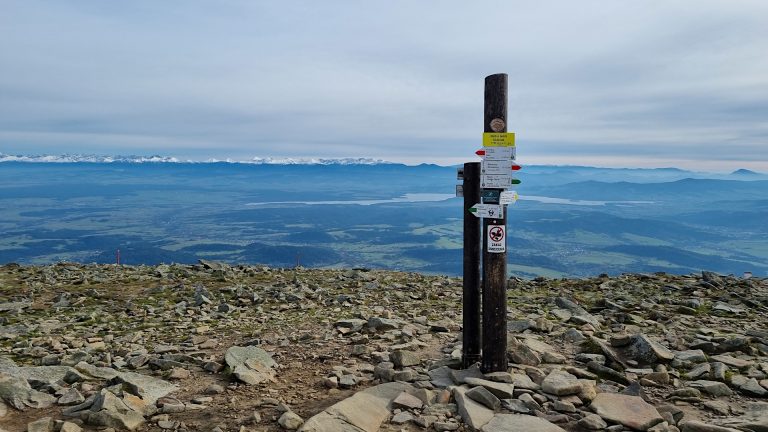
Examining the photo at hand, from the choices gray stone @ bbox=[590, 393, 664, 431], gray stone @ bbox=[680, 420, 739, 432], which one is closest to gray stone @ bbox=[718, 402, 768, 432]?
gray stone @ bbox=[680, 420, 739, 432]

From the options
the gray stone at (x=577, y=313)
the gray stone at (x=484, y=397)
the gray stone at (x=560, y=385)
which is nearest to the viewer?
the gray stone at (x=484, y=397)

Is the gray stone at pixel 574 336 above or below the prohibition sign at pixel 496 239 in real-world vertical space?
below

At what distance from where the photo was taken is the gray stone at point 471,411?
21.8ft

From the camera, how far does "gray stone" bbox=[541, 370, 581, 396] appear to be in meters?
7.46

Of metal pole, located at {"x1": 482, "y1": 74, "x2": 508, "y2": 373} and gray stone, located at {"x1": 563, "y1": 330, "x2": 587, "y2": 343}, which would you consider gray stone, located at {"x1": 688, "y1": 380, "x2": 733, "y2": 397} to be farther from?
metal pole, located at {"x1": 482, "y1": 74, "x2": 508, "y2": 373}

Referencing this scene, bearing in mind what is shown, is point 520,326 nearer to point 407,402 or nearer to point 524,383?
point 524,383

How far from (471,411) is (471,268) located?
8.83 ft

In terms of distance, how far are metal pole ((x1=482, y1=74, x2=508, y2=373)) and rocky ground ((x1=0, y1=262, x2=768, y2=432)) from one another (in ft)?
1.23

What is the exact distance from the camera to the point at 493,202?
793 centimetres

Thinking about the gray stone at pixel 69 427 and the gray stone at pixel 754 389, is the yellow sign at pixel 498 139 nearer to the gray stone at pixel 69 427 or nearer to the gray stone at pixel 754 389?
the gray stone at pixel 754 389

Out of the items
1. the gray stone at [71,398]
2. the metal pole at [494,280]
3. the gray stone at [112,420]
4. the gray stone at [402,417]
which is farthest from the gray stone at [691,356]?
Answer: the gray stone at [71,398]

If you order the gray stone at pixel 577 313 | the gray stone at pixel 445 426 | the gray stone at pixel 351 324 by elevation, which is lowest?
the gray stone at pixel 577 313

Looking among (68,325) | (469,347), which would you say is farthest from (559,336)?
(68,325)

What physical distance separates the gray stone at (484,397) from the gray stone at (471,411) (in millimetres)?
74
